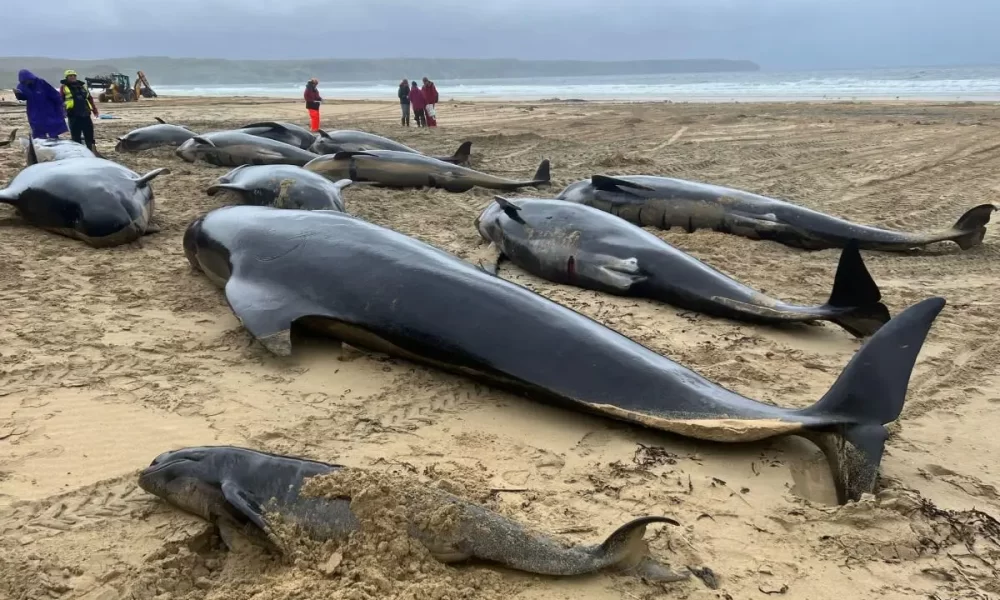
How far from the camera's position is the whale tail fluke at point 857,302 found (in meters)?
5.30

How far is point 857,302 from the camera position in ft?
17.6

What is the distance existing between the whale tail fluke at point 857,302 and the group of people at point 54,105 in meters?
14.2

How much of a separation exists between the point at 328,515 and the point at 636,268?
4139 mm

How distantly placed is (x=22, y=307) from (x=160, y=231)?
106 inches

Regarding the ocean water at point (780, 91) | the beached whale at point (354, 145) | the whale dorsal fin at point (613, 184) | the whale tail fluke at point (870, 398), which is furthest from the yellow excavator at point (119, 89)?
the whale tail fluke at point (870, 398)

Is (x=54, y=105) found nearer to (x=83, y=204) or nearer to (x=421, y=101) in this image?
(x=83, y=204)

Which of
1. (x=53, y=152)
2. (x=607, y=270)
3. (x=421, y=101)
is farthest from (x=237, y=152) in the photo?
(x=421, y=101)

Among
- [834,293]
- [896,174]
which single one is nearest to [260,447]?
[834,293]

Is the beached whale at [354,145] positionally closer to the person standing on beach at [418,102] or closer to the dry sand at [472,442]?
the dry sand at [472,442]

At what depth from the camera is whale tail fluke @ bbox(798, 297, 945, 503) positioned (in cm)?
348

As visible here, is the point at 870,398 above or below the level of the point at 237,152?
below

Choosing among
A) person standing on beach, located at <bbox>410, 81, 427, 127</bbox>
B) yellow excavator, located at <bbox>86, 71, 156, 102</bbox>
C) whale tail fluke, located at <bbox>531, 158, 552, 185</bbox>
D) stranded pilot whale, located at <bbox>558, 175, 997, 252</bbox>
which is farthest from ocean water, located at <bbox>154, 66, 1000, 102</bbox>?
stranded pilot whale, located at <bbox>558, 175, 997, 252</bbox>

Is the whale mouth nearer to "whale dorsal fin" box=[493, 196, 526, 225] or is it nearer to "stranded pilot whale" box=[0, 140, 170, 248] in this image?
"whale dorsal fin" box=[493, 196, 526, 225]

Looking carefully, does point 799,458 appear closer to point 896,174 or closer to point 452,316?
point 452,316
